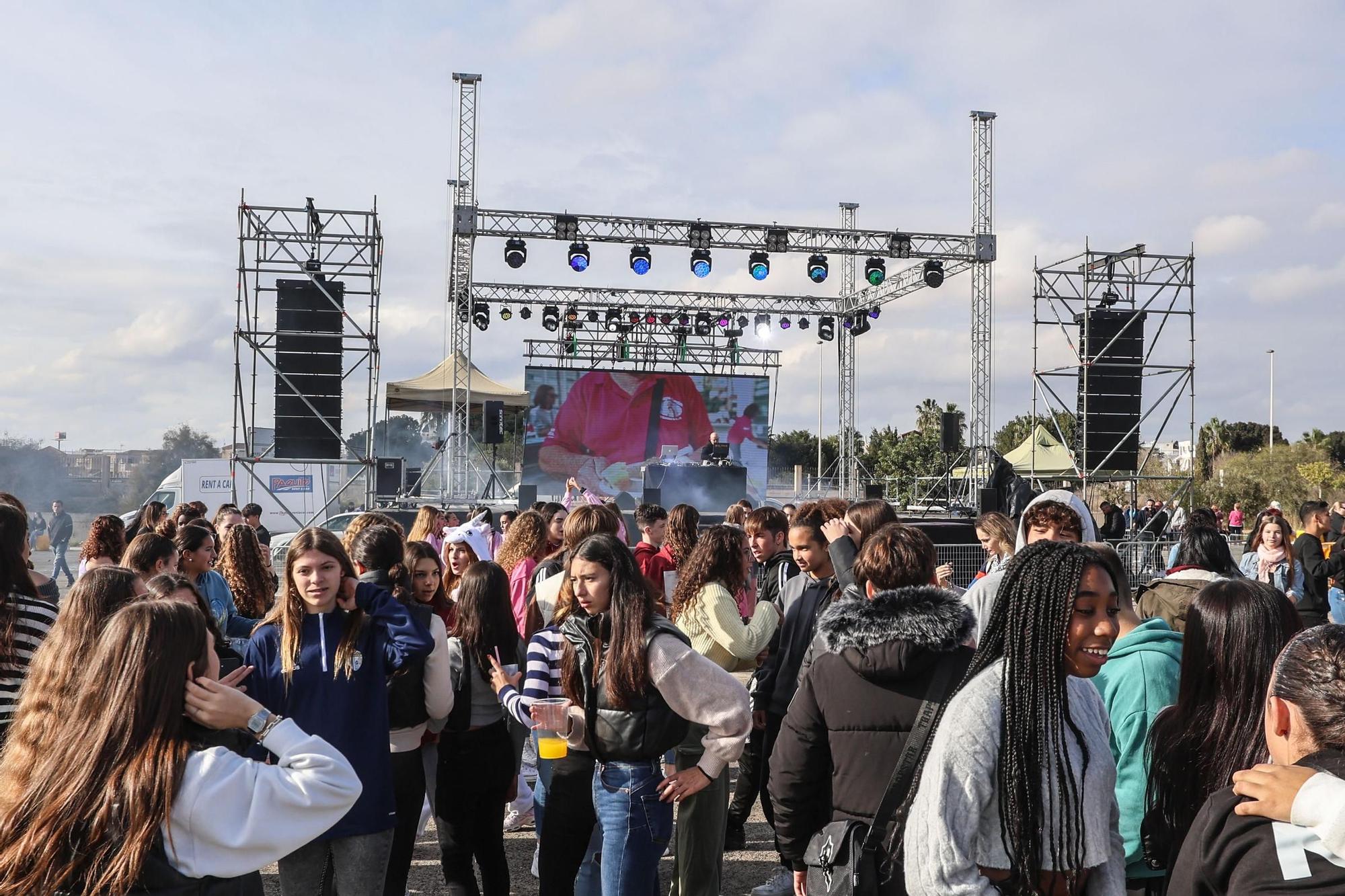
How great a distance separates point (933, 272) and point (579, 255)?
637cm

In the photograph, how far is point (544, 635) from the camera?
3.71m

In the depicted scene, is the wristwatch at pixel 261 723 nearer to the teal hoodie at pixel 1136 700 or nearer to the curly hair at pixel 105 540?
the teal hoodie at pixel 1136 700

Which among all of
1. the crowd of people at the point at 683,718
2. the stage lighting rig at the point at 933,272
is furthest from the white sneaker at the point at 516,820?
the stage lighting rig at the point at 933,272

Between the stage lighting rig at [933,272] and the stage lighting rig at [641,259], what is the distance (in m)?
5.11

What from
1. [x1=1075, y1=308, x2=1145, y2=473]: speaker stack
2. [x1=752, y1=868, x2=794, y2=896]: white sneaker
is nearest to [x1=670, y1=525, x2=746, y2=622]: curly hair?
[x1=752, y1=868, x2=794, y2=896]: white sneaker

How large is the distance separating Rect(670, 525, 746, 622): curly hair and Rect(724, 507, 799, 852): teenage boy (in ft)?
2.04

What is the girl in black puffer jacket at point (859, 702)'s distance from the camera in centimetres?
277

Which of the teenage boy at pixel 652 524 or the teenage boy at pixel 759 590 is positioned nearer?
the teenage boy at pixel 759 590

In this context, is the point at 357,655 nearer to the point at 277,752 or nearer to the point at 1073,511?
the point at 277,752

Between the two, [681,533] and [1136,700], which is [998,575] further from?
[681,533]

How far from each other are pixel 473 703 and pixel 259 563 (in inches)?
74.9

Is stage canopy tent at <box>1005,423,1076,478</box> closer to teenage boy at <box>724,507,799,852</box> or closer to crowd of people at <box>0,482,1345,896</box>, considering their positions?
teenage boy at <box>724,507,799,852</box>

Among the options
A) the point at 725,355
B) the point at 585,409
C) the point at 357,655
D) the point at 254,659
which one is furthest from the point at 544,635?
the point at 725,355

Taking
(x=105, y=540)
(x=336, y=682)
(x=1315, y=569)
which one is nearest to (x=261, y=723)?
(x=336, y=682)
